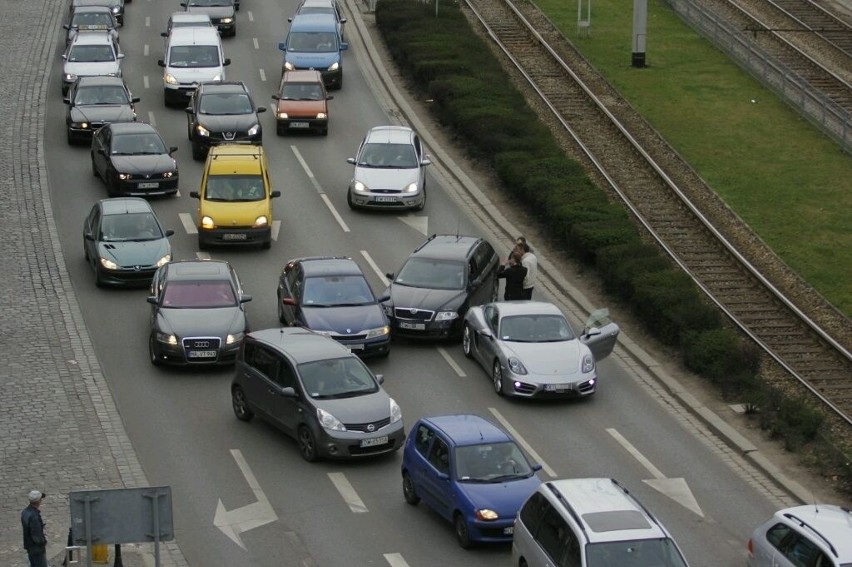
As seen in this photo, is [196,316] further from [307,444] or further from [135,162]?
[135,162]

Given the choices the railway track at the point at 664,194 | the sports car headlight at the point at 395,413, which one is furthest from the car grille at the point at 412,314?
the railway track at the point at 664,194

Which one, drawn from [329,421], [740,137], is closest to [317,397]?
[329,421]

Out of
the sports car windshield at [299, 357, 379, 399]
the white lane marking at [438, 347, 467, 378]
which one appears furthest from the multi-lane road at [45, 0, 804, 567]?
the sports car windshield at [299, 357, 379, 399]

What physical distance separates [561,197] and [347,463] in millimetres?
13952

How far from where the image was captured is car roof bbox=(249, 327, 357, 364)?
25000 millimetres

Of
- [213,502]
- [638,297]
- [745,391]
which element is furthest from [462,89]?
[213,502]

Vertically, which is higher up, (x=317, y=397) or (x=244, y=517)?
(x=317, y=397)

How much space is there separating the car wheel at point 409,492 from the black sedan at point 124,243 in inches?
448

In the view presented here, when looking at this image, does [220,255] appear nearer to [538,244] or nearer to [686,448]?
[538,244]

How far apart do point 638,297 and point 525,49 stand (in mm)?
23636

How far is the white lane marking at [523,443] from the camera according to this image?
79.3 ft

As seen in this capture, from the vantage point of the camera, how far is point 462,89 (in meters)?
45.5

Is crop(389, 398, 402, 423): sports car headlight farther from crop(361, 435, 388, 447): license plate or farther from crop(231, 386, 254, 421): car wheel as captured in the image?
crop(231, 386, 254, 421): car wheel

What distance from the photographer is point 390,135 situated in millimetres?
39562
